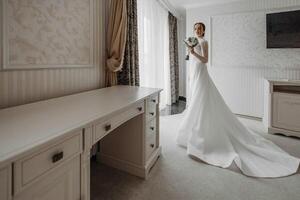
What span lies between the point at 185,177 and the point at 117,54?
145cm

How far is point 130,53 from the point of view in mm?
2676

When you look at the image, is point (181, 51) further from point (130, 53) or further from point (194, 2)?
point (130, 53)

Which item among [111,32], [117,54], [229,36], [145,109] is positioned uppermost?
[229,36]

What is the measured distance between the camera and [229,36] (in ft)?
13.6

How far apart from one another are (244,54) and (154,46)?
68.1 inches

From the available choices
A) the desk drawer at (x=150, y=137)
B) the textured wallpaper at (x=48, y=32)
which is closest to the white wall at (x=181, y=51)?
the desk drawer at (x=150, y=137)

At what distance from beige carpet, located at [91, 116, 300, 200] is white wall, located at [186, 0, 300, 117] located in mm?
2325

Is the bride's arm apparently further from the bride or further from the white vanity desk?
the white vanity desk

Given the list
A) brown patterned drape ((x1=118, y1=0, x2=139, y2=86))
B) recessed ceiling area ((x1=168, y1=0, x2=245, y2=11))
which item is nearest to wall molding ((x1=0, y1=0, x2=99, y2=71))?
brown patterned drape ((x1=118, y1=0, x2=139, y2=86))

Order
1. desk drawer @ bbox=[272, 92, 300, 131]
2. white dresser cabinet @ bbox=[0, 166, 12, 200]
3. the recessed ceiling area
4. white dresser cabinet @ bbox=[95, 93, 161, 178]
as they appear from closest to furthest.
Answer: white dresser cabinet @ bbox=[0, 166, 12, 200]
white dresser cabinet @ bbox=[95, 93, 161, 178]
desk drawer @ bbox=[272, 92, 300, 131]
the recessed ceiling area

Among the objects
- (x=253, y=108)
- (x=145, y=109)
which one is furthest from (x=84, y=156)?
(x=253, y=108)

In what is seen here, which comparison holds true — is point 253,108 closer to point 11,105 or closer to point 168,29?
point 168,29

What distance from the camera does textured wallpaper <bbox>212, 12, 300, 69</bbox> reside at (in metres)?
3.74

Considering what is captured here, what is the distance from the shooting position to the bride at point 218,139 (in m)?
2.10
